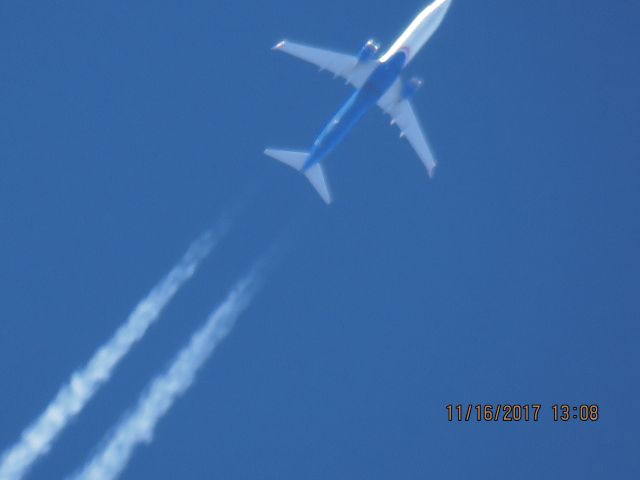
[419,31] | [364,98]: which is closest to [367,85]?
[364,98]

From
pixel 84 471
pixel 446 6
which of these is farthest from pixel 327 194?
pixel 84 471

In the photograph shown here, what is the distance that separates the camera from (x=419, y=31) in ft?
141

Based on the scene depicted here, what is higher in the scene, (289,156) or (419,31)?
(419,31)

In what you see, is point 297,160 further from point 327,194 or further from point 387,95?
point 387,95

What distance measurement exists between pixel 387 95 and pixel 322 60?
167 inches

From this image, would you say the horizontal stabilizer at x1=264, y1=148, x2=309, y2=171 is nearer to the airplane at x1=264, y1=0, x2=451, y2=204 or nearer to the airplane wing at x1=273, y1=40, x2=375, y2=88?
the airplane at x1=264, y1=0, x2=451, y2=204

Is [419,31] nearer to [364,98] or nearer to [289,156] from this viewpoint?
[364,98]

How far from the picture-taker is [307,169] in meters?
43.8

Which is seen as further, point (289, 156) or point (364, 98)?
point (289, 156)

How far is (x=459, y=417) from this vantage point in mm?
48375

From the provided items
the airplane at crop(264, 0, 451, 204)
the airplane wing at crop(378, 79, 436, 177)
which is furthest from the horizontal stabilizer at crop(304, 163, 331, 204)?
the airplane wing at crop(378, 79, 436, 177)

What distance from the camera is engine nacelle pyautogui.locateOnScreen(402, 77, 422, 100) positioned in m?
42.9

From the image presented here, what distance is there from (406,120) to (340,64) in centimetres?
520

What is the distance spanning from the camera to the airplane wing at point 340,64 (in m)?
41.2
